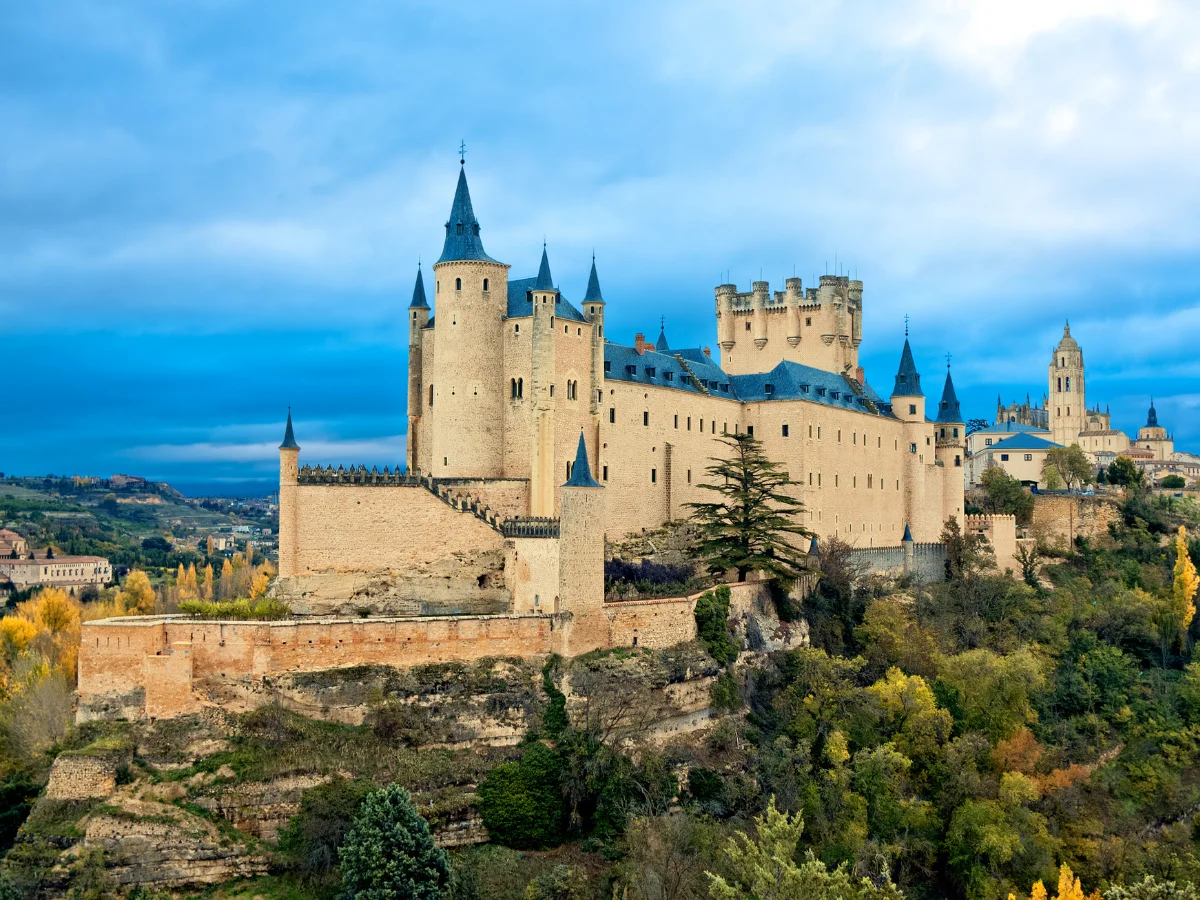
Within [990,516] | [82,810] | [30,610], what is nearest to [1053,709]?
[990,516]

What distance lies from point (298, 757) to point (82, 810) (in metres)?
6.22

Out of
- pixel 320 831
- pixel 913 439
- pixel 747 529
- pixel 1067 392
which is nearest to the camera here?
pixel 320 831

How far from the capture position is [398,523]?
45281mm

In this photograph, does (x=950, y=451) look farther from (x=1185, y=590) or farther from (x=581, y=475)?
(x=581, y=475)

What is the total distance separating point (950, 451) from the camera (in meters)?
70.8

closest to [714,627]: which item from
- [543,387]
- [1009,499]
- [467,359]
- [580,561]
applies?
[580,561]

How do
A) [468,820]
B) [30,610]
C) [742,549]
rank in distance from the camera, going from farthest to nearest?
[30,610], [742,549], [468,820]

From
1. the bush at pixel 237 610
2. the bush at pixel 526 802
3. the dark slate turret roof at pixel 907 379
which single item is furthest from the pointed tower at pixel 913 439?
the bush at pixel 237 610

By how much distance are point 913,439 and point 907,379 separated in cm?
357

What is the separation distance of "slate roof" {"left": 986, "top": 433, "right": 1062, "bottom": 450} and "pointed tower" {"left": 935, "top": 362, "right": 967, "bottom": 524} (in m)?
19.9

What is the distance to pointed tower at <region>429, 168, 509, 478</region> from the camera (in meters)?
49.9

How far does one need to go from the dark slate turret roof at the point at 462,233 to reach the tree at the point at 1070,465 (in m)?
50.2

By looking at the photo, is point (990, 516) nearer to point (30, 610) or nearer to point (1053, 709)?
Result: point (1053, 709)

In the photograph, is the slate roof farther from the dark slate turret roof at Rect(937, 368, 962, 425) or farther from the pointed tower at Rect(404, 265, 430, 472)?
the pointed tower at Rect(404, 265, 430, 472)
